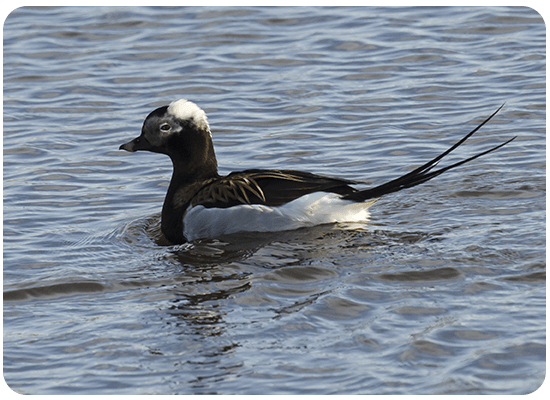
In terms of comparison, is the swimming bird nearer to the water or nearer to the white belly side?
the white belly side

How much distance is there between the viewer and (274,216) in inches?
282

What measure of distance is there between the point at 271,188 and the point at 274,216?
0.82ft

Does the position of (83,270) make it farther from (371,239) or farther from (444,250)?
(444,250)

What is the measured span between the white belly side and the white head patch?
895mm

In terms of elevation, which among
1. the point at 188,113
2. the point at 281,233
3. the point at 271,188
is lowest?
the point at 281,233

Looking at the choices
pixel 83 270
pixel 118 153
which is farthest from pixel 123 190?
pixel 83 270

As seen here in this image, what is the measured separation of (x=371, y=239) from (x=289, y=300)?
1.42 meters

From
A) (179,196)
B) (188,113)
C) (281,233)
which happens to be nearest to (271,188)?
(281,233)

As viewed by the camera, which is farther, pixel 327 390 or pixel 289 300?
pixel 289 300

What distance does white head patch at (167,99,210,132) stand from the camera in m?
7.71

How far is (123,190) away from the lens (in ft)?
28.7

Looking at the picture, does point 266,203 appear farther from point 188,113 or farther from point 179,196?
point 188,113

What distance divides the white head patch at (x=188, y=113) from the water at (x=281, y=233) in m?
1.07

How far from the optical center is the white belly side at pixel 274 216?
7168 millimetres
